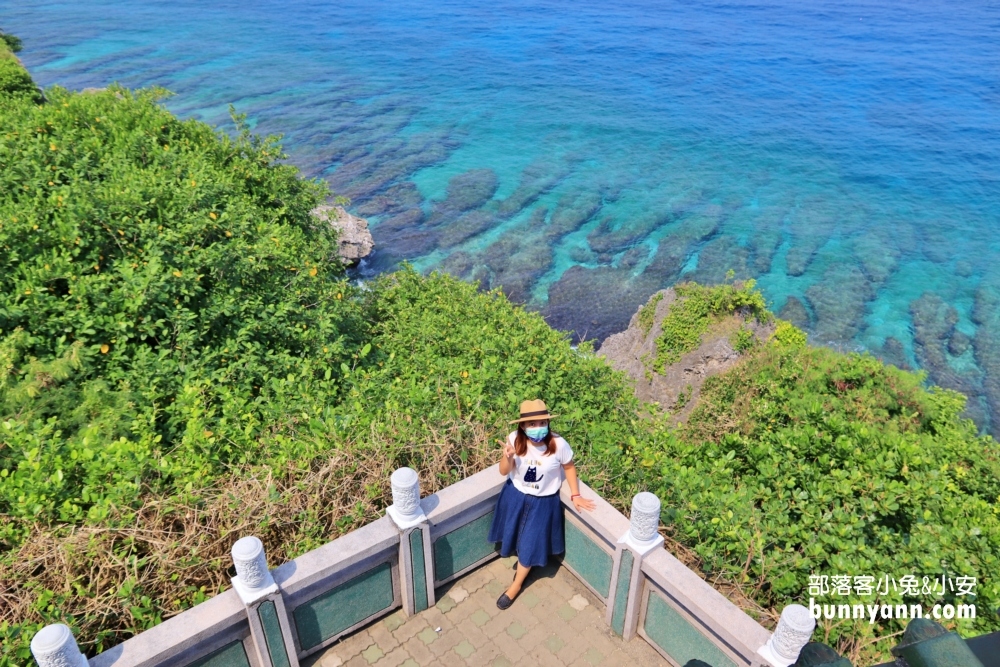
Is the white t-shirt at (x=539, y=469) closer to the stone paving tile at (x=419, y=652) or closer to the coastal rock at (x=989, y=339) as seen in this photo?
the stone paving tile at (x=419, y=652)

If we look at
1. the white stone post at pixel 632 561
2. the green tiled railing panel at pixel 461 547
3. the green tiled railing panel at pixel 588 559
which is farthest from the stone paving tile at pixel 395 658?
the white stone post at pixel 632 561

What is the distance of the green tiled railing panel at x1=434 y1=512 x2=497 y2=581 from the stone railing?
1 centimetres

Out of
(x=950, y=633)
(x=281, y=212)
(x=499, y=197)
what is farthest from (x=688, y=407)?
(x=499, y=197)

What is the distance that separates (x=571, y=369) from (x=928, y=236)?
24.5m

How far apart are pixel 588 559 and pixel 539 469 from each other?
3.71 ft

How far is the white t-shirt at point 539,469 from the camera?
5.57 meters

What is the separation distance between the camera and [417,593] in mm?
5891

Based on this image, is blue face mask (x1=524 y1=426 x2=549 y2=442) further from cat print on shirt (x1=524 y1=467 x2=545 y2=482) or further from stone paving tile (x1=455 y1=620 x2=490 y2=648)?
stone paving tile (x1=455 y1=620 x2=490 y2=648)

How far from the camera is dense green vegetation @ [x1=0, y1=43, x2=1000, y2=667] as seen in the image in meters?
5.38

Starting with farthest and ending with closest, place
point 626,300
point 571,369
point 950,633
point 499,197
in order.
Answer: point 499,197 → point 626,300 → point 571,369 → point 950,633

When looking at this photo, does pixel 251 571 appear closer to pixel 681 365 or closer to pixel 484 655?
pixel 484 655

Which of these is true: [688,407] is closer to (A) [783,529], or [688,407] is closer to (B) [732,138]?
(A) [783,529]

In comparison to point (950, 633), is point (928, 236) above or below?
below

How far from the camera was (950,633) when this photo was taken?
1.69m
